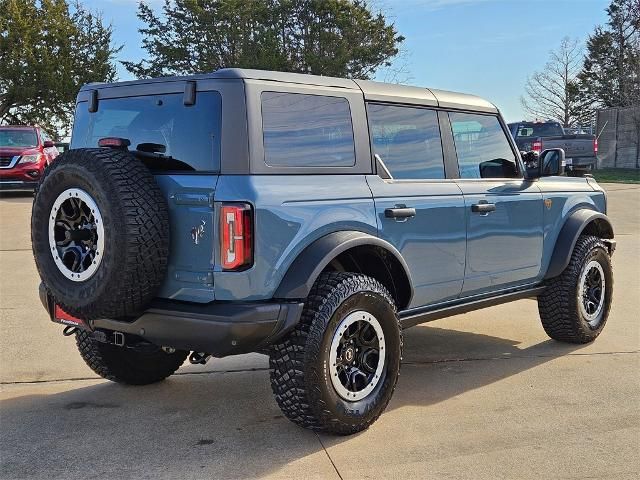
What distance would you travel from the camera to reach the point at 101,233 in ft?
11.4

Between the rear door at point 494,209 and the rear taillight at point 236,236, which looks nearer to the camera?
the rear taillight at point 236,236

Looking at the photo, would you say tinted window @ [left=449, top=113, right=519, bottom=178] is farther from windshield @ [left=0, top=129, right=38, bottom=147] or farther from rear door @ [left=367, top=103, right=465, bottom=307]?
windshield @ [left=0, top=129, right=38, bottom=147]

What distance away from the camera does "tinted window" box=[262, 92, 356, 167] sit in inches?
148

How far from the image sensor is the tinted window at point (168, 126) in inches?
144

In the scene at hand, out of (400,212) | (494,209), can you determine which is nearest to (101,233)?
(400,212)

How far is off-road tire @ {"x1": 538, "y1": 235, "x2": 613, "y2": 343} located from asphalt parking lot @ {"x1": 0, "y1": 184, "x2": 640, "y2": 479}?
0.42 ft

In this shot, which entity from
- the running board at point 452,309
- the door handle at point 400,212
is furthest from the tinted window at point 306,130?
the running board at point 452,309

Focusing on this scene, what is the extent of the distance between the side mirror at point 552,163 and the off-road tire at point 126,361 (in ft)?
9.40

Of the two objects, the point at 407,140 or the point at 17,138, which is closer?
the point at 407,140

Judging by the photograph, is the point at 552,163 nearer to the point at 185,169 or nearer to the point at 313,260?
the point at 313,260

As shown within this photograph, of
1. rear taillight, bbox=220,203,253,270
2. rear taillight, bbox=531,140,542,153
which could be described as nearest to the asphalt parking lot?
rear taillight, bbox=220,203,253,270

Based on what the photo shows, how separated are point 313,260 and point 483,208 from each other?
1609 mm

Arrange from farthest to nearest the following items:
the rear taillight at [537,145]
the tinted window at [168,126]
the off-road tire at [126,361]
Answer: the rear taillight at [537,145], the off-road tire at [126,361], the tinted window at [168,126]

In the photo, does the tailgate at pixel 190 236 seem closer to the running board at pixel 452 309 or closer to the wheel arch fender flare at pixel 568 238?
the running board at pixel 452 309
